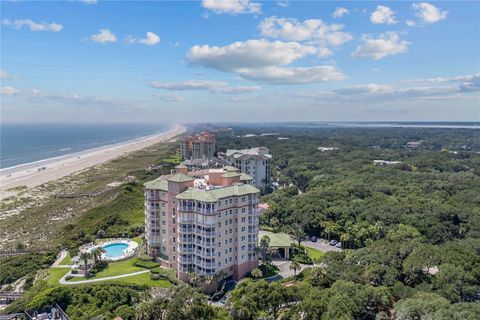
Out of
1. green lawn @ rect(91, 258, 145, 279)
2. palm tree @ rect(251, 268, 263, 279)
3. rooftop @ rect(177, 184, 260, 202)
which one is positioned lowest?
green lawn @ rect(91, 258, 145, 279)

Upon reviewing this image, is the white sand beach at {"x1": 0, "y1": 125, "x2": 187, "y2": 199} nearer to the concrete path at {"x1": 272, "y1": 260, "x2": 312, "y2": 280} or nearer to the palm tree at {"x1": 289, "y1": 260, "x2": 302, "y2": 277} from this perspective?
the concrete path at {"x1": 272, "y1": 260, "x2": 312, "y2": 280}

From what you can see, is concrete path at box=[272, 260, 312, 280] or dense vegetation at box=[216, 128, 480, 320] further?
concrete path at box=[272, 260, 312, 280]

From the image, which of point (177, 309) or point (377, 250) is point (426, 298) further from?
point (177, 309)

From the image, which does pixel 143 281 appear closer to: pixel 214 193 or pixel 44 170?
pixel 214 193

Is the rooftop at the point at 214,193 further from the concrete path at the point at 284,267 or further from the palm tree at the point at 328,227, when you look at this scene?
the palm tree at the point at 328,227

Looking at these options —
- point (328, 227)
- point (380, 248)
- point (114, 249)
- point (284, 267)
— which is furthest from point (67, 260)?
point (380, 248)

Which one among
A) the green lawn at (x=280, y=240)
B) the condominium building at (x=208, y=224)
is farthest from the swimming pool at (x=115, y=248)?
the green lawn at (x=280, y=240)

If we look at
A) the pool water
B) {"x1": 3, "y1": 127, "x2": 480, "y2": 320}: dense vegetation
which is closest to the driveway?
{"x1": 3, "y1": 127, "x2": 480, "y2": 320}: dense vegetation
